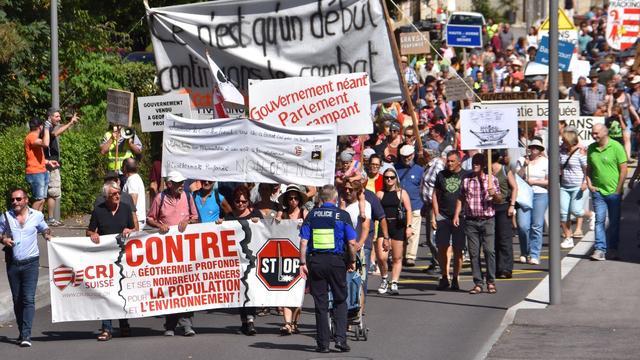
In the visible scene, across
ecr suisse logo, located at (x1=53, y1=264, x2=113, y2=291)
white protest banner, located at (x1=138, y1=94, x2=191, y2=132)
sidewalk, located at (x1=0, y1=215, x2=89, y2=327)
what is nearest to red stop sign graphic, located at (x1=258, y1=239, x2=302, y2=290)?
ecr suisse logo, located at (x1=53, y1=264, x2=113, y2=291)

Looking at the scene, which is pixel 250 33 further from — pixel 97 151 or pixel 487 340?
pixel 97 151

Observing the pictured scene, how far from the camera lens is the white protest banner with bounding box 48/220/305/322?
14.5 m

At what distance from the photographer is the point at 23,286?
561 inches

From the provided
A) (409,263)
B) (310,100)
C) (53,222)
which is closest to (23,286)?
(310,100)

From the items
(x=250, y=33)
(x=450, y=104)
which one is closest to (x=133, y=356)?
(x=250, y=33)

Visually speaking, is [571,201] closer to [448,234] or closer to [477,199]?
[448,234]

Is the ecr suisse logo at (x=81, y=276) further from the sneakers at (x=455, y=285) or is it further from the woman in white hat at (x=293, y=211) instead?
the sneakers at (x=455, y=285)

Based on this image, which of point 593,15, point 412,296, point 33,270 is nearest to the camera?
point 33,270

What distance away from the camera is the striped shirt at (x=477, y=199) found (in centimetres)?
1692

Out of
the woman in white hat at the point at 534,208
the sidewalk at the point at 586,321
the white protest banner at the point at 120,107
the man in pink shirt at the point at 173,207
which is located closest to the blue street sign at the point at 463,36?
Answer: the woman in white hat at the point at 534,208

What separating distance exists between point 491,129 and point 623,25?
1612 centimetres

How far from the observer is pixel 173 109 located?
57.7 ft

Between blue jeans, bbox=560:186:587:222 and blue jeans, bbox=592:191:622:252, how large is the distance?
78.7 inches

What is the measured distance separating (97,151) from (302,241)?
1263 centimetres
